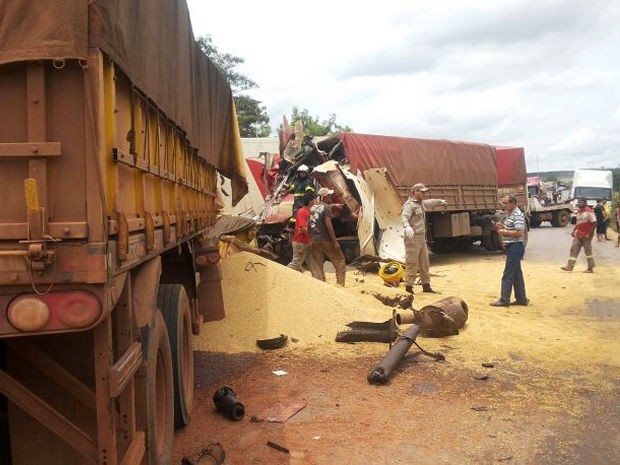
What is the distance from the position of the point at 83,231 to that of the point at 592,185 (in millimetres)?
38823

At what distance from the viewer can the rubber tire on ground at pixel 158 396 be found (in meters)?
2.91

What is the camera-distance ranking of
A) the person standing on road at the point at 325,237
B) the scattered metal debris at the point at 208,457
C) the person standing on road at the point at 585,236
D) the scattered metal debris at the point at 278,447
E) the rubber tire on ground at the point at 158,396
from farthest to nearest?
the person standing on road at the point at 585,236
the person standing on road at the point at 325,237
the scattered metal debris at the point at 278,447
the scattered metal debris at the point at 208,457
the rubber tire on ground at the point at 158,396

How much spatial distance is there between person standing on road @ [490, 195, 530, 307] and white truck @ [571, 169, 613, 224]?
1142 inches

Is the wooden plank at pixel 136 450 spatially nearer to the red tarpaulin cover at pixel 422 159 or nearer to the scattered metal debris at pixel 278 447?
the scattered metal debris at pixel 278 447

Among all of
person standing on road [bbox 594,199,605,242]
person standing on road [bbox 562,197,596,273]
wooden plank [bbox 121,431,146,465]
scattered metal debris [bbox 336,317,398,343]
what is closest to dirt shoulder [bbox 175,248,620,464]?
scattered metal debris [bbox 336,317,398,343]

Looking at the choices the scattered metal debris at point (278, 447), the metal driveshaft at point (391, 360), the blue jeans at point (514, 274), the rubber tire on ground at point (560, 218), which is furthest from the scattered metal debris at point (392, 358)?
the rubber tire on ground at point (560, 218)

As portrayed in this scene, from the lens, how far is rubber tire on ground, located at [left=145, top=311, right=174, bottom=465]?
9.56 feet

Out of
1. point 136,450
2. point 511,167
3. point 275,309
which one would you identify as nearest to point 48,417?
point 136,450

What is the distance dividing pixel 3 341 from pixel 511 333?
243 inches

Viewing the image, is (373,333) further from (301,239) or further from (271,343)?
(301,239)

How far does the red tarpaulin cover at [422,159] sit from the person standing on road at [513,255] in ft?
17.9

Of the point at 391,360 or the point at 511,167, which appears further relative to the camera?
the point at 511,167

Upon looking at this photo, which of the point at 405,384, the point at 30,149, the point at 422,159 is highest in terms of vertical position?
the point at 422,159

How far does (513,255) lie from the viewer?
30.6 ft
